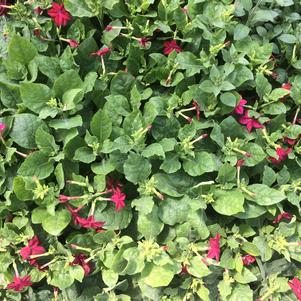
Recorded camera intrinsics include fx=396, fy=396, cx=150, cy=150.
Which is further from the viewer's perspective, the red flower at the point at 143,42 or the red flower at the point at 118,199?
the red flower at the point at 143,42

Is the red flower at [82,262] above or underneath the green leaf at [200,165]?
underneath

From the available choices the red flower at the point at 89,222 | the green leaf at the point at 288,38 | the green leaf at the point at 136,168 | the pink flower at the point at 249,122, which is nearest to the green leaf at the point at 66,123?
the green leaf at the point at 136,168

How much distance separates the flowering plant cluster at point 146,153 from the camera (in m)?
1.48

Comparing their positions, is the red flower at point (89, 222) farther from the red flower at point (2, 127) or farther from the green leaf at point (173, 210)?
→ the red flower at point (2, 127)

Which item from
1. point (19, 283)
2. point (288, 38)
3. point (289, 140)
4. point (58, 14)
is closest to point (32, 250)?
point (19, 283)

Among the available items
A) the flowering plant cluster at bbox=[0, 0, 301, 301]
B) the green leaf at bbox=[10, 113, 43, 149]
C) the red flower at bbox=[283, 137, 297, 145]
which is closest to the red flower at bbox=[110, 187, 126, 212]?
the flowering plant cluster at bbox=[0, 0, 301, 301]

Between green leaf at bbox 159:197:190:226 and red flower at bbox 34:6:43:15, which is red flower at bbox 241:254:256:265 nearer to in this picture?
green leaf at bbox 159:197:190:226

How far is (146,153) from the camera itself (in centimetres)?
144

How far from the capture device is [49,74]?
1.54 meters

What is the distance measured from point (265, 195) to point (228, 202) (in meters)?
0.16

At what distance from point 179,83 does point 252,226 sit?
68 centimetres

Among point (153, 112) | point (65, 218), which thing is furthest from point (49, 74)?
point (65, 218)

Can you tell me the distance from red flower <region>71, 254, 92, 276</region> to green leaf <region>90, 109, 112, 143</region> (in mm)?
467

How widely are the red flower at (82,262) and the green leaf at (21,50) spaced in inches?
31.2
